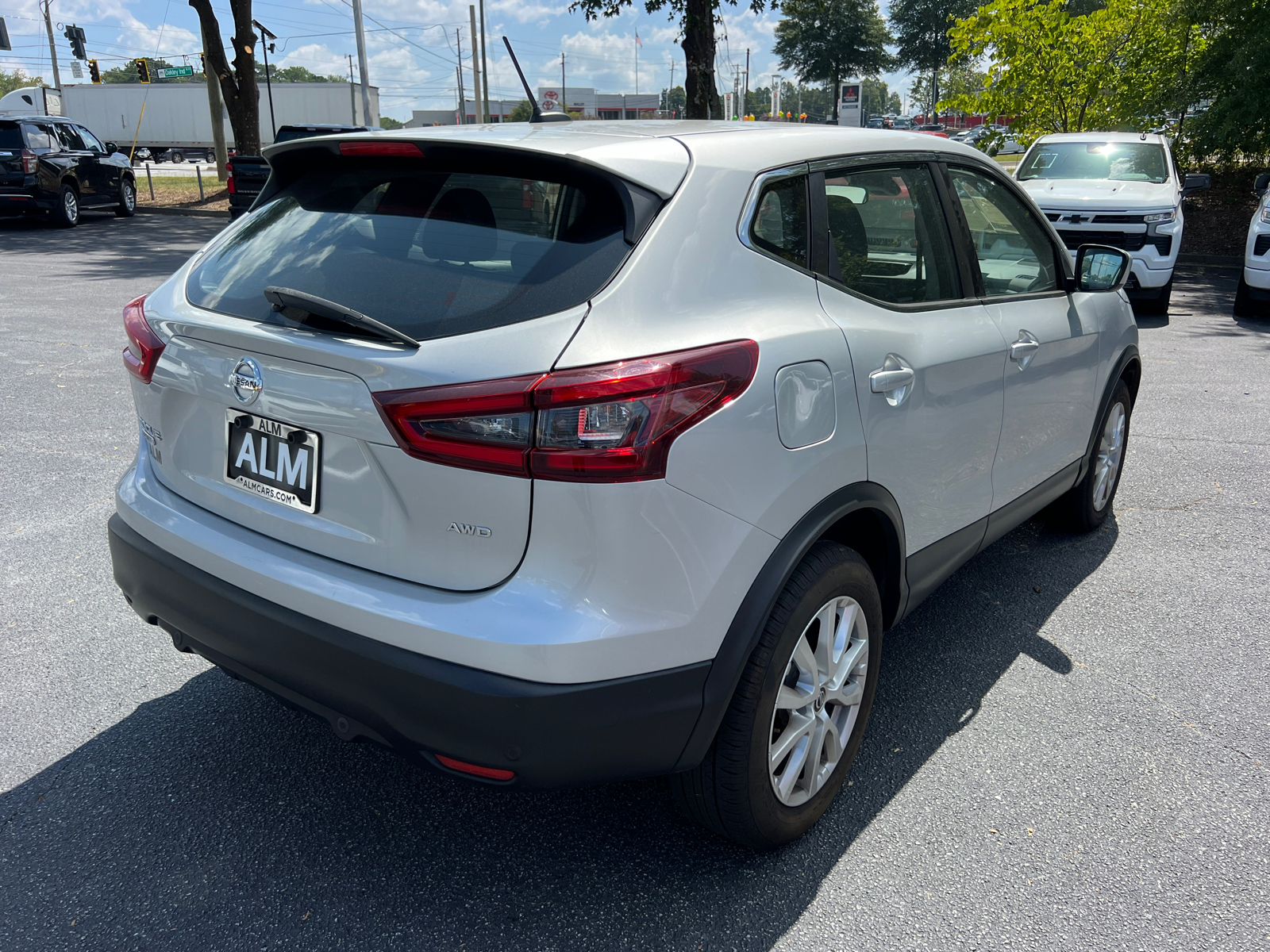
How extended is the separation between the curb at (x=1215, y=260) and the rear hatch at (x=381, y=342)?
16088 mm

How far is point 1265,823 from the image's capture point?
8.66ft

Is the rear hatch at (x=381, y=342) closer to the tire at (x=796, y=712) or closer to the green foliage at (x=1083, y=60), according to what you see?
the tire at (x=796, y=712)

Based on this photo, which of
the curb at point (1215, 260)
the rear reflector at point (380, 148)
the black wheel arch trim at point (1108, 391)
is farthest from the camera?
the curb at point (1215, 260)

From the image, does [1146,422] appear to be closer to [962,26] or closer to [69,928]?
[69,928]

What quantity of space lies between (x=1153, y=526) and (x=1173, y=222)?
7192 millimetres

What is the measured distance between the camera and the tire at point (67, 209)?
18.4 metres

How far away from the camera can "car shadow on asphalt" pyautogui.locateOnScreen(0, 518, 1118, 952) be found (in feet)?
7.30

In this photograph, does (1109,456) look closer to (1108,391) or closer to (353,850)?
(1108,391)

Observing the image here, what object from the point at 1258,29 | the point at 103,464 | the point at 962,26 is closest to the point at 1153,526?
the point at 103,464

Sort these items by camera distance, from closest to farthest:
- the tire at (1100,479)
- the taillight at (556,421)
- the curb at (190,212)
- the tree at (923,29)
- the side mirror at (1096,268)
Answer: the taillight at (556,421) → the side mirror at (1096,268) → the tire at (1100,479) → the curb at (190,212) → the tree at (923,29)

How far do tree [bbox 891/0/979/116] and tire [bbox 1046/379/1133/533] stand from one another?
71069 mm

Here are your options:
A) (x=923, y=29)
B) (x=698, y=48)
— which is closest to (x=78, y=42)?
(x=698, y=48)

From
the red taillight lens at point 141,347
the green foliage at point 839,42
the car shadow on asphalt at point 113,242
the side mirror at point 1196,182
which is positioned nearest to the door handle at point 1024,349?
the red taillight lens at point 141,347

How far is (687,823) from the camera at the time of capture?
8.59ft
